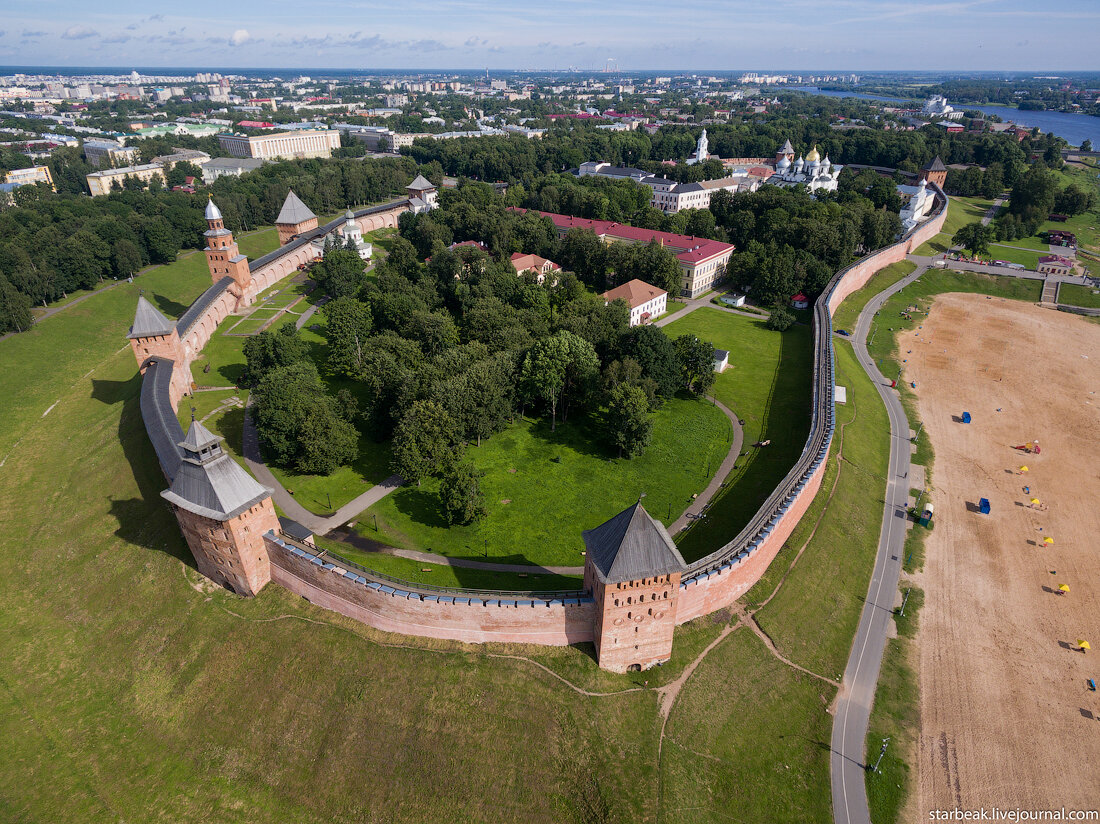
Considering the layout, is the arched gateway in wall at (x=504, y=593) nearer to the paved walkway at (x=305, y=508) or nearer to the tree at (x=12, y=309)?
the paved walkway at (x=305, y=508)

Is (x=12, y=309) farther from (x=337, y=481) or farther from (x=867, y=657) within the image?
(x=867, y=657)

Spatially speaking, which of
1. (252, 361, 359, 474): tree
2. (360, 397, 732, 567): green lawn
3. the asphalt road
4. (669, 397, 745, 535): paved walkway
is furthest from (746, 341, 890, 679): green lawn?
(252, 361, 359, 474): tree

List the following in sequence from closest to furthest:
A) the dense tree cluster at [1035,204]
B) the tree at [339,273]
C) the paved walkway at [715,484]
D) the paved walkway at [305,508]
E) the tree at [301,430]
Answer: the paved walkway at [305,508], the paved walkway at [715,484], the tree at [301,430], the tree at [339,273], the dense tree cluster at [1035,204]

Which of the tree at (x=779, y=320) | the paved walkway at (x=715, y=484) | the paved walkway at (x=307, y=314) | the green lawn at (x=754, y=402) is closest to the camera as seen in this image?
the paved walkway at (x=715, y=484)

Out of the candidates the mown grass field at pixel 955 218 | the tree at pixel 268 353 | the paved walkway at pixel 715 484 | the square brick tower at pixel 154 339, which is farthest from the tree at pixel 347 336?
the mown grass field at pixel 955 218

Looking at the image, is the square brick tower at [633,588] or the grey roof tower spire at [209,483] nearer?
the square brick tower at [633,588]

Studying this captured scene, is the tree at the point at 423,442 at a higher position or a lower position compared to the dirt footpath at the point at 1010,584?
higher
